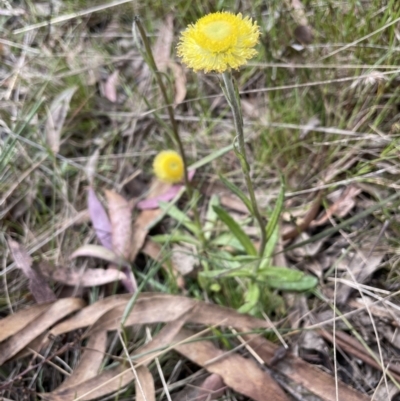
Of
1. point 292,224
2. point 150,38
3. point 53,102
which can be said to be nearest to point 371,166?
point 292,224

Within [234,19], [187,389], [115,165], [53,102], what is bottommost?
[187,389]

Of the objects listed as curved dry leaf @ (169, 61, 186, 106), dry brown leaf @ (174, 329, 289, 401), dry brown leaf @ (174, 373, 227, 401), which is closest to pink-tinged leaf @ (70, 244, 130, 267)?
dry brown leaf @ (174, 329, 289, 401)

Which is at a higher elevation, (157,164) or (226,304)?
(157,164)

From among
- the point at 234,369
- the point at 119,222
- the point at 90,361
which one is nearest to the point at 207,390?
the point at 234,369

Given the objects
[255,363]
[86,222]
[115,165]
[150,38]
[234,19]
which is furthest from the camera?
[150,38]

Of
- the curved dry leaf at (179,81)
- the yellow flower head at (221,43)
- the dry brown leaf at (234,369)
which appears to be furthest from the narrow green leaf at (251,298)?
the curved dry leaf at (179,81)

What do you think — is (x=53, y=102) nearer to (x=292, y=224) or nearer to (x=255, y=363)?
(x=292, y=224)

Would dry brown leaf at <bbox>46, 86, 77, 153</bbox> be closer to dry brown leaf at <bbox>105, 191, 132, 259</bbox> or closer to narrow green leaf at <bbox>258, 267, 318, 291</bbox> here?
dry brown leaf at <bbox>105, 191, 132, 259</bbox>
